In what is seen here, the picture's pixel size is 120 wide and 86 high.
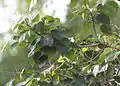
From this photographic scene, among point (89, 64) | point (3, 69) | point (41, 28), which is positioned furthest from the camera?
point (3, 69)

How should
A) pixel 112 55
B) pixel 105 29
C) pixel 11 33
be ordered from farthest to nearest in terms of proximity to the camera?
1. pixel 11 33
2. pixel 105 29
3. pixel 112 55

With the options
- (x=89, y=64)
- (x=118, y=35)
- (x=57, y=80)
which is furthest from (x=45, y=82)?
(x=118, y=35)

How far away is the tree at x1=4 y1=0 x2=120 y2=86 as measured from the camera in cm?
82

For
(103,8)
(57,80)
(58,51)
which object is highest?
(103,8)

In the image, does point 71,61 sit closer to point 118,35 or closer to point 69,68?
point 69,68

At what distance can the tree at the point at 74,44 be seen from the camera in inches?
32.3

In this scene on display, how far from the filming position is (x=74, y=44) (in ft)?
3.00

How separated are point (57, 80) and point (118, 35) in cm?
26

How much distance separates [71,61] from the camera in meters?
1.03

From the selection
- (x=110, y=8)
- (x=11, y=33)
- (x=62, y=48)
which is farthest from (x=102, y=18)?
(x=11, y=33)

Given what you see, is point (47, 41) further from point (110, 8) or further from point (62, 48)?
point (110, 8)

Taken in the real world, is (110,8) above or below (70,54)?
above

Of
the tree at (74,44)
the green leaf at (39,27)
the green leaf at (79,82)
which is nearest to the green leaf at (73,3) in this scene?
the tree at (74,44)

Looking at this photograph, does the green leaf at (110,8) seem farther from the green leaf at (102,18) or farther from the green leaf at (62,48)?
the green leaf at (62,48)
